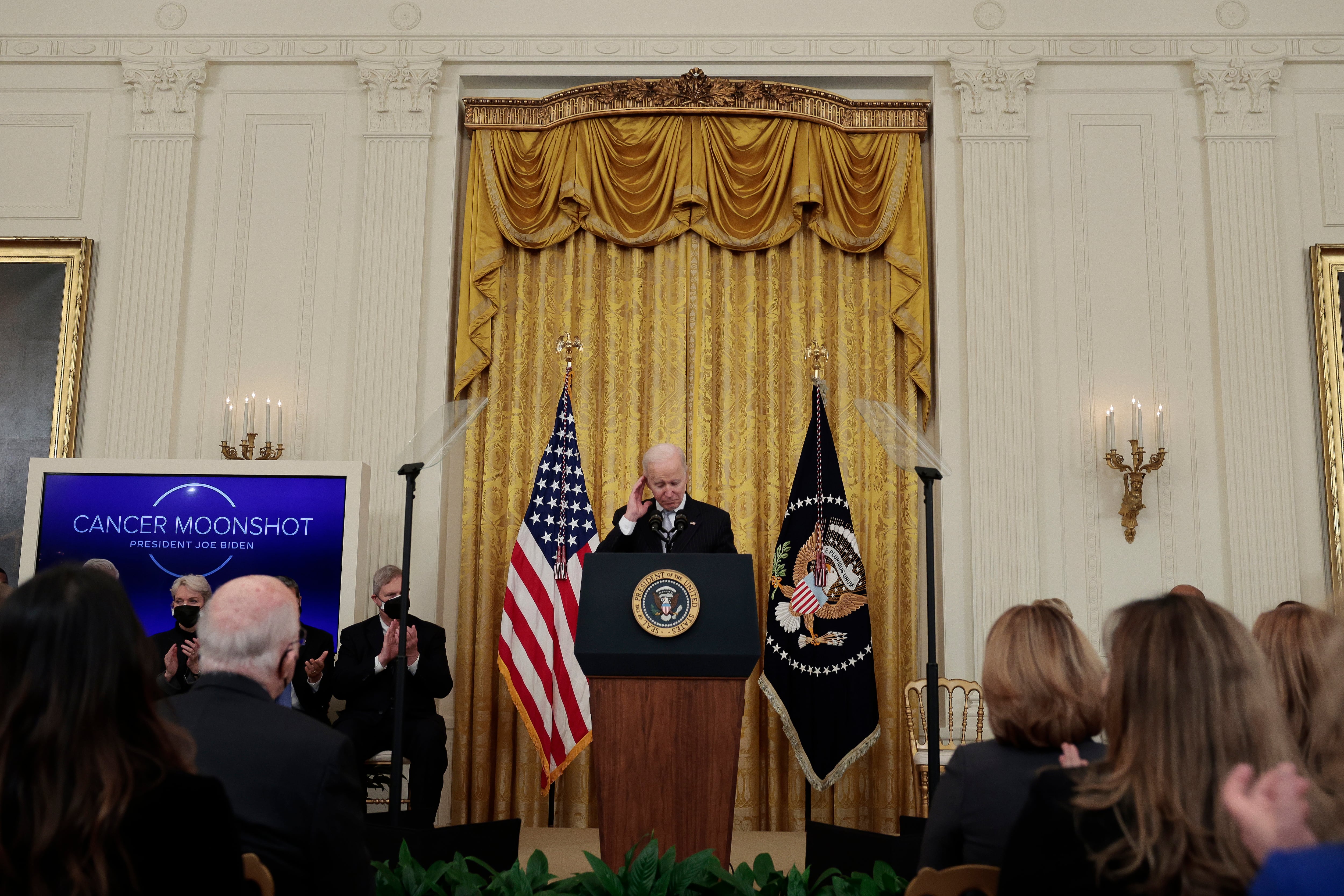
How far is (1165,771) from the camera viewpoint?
5.35 ft

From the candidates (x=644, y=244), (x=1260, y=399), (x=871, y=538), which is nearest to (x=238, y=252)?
(x=644, y=244)

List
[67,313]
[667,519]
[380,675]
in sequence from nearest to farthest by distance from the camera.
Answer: [667,519], [380,675], [67,313]

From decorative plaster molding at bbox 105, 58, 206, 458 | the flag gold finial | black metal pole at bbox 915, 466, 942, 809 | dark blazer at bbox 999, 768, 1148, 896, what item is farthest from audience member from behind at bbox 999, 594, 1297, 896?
decorative plaster molding at bbox 105, 58, 206, 458

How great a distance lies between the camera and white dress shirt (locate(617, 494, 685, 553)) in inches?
198

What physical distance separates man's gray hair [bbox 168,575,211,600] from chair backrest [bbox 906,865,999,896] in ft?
14.9

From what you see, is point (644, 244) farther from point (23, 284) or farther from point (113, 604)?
point (113, 604)

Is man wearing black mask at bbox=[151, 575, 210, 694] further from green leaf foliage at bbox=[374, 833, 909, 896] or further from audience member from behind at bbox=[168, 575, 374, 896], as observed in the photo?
audience member from behind at bbox=[168, 575, 374, 896]

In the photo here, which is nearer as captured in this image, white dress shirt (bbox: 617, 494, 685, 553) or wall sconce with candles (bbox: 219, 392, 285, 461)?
white dress shirt (bbox: 617, 494, 685, 553)

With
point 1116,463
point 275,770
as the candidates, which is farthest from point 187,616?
point 1116,463

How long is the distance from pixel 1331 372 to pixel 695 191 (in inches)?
159

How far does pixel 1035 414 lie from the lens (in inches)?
270

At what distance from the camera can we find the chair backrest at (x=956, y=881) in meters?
2.16

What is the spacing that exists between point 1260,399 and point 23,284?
773 cm

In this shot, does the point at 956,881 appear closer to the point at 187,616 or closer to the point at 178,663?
the point at 187,616
